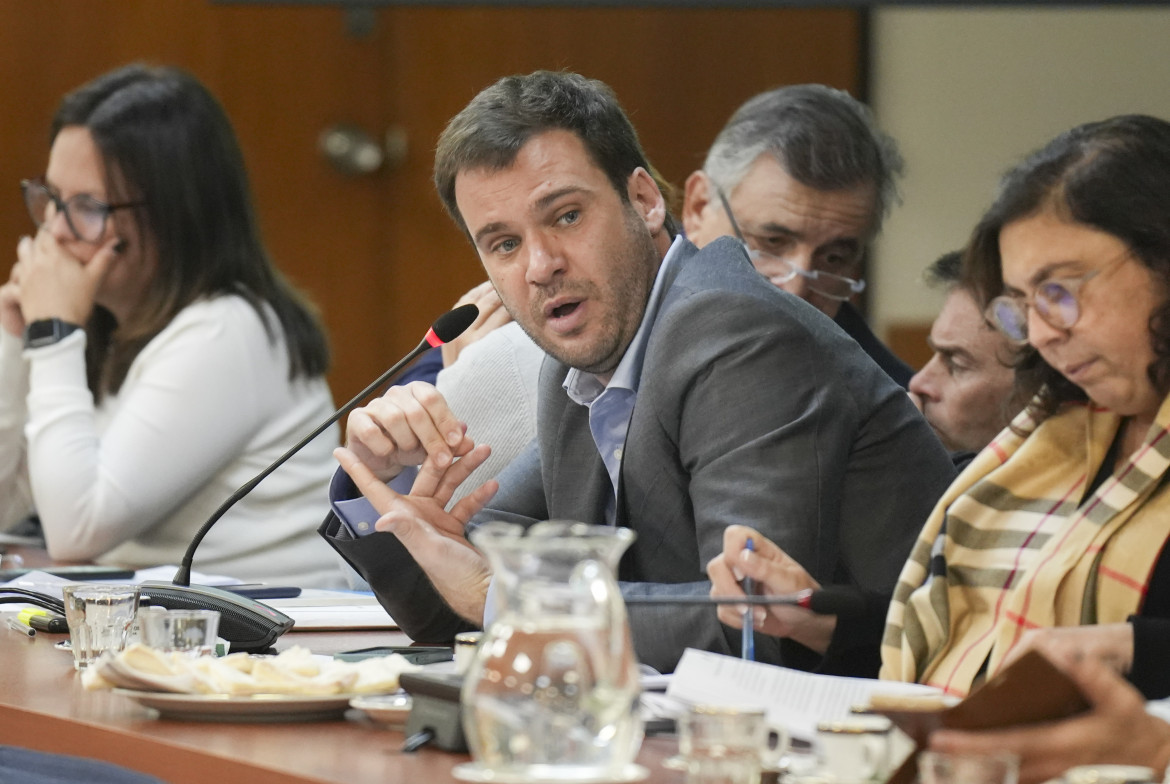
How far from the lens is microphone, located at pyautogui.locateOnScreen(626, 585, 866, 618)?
1359 mm

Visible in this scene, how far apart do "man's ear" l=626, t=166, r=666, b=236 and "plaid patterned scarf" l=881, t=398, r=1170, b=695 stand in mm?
547

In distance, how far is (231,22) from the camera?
4.13 m

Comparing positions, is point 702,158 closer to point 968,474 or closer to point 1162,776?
point 968,474

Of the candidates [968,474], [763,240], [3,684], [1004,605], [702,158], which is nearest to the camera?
[3,684]

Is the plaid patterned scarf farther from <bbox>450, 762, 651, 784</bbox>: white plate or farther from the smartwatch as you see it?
the smartwatch

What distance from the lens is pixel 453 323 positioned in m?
1.90

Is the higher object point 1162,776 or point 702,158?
point 702,158

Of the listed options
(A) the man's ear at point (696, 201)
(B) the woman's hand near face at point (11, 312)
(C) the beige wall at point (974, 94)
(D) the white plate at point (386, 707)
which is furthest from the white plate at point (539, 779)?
(C) the beige wall at point (974, 94)

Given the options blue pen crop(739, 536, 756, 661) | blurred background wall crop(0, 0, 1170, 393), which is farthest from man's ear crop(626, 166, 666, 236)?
blurred background wall crop(0, 0, 1170, 393)

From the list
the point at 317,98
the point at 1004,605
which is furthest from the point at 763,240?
the point at 317,98

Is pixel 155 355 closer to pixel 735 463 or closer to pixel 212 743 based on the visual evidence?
pixel 735 463

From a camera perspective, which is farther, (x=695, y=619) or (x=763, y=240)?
(x=763, y=240)

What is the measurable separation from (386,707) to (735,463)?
590 mm

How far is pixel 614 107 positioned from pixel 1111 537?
2.76 feet
